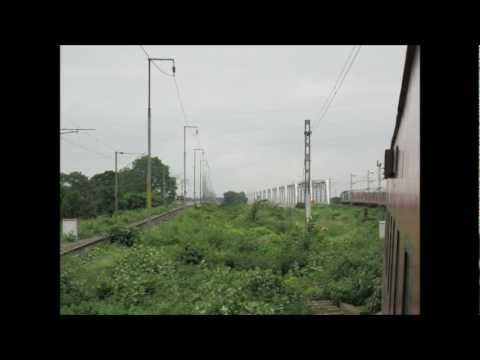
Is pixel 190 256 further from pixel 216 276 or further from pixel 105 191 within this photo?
pixel 105 191

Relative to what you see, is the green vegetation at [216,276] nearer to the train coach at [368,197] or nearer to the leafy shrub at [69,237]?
the train coach at [368,197]

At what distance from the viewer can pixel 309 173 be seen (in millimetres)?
25188

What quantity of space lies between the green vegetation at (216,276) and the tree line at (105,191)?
95.7ft

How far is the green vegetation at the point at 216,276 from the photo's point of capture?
30.8 feet

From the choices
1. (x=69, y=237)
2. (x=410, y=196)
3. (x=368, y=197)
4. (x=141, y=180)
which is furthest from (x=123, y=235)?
(x=141, y=180)

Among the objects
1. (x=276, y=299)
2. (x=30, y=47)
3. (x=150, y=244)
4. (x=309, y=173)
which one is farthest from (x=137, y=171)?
(x=30, y=47)

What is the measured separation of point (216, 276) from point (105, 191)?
49.5 m

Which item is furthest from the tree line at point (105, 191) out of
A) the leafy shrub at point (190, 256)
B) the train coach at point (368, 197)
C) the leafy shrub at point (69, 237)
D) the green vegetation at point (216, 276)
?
the leafy shrub at point (190, 256)

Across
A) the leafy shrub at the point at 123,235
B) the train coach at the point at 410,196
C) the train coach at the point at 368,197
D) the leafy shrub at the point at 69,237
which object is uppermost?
the train coach at the point at 410,196

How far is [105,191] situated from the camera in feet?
194

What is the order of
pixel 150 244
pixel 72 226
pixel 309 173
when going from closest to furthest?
pixel 150 244
pixel 72 226
pixel 309 173
